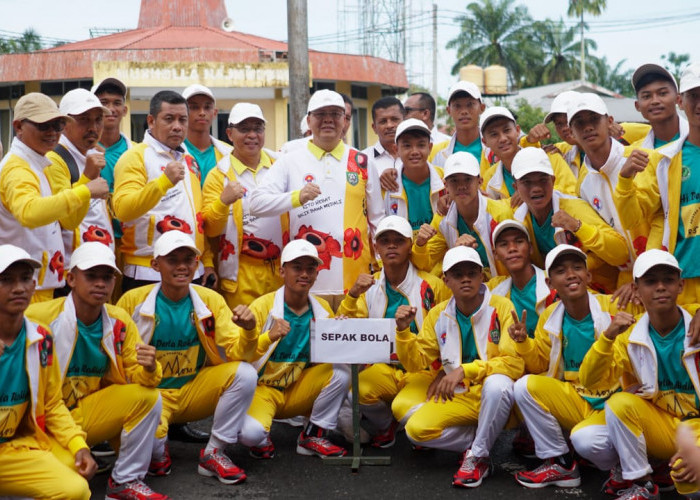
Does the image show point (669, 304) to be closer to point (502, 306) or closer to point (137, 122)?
point (502, 306)

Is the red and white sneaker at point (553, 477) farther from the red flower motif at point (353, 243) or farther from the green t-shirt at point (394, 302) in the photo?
the red flower motif at point (353, 243)

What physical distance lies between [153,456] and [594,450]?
287 centimetres

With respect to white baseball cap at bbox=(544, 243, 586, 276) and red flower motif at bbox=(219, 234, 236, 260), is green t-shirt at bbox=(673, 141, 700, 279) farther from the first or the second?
red flower motif at bbox=(219, 234, 236, 260)

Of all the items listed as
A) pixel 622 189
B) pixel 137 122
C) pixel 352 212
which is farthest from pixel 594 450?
pixel 137 122

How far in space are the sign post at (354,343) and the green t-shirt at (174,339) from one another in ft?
2.90

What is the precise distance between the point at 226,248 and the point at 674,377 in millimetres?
3447

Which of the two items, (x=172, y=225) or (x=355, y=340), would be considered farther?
(x=172, y=225)

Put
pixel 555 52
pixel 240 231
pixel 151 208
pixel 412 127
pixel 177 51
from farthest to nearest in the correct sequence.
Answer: pixel 555 52 < pixel 177 51 < pixel 240 231 < pixel 412 127 < pixel 151 208

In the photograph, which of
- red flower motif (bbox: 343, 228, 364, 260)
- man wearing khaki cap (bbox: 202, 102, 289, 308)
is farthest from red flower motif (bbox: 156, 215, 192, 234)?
red flower motif (bbox: 343, 228, 364, 260)

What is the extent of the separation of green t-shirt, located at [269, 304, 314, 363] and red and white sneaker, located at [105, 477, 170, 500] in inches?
54.3

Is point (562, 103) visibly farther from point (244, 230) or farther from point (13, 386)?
point (13, 386)

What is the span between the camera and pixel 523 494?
529cm

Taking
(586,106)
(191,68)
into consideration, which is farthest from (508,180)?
(191,68)

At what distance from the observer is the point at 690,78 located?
17.0ft
